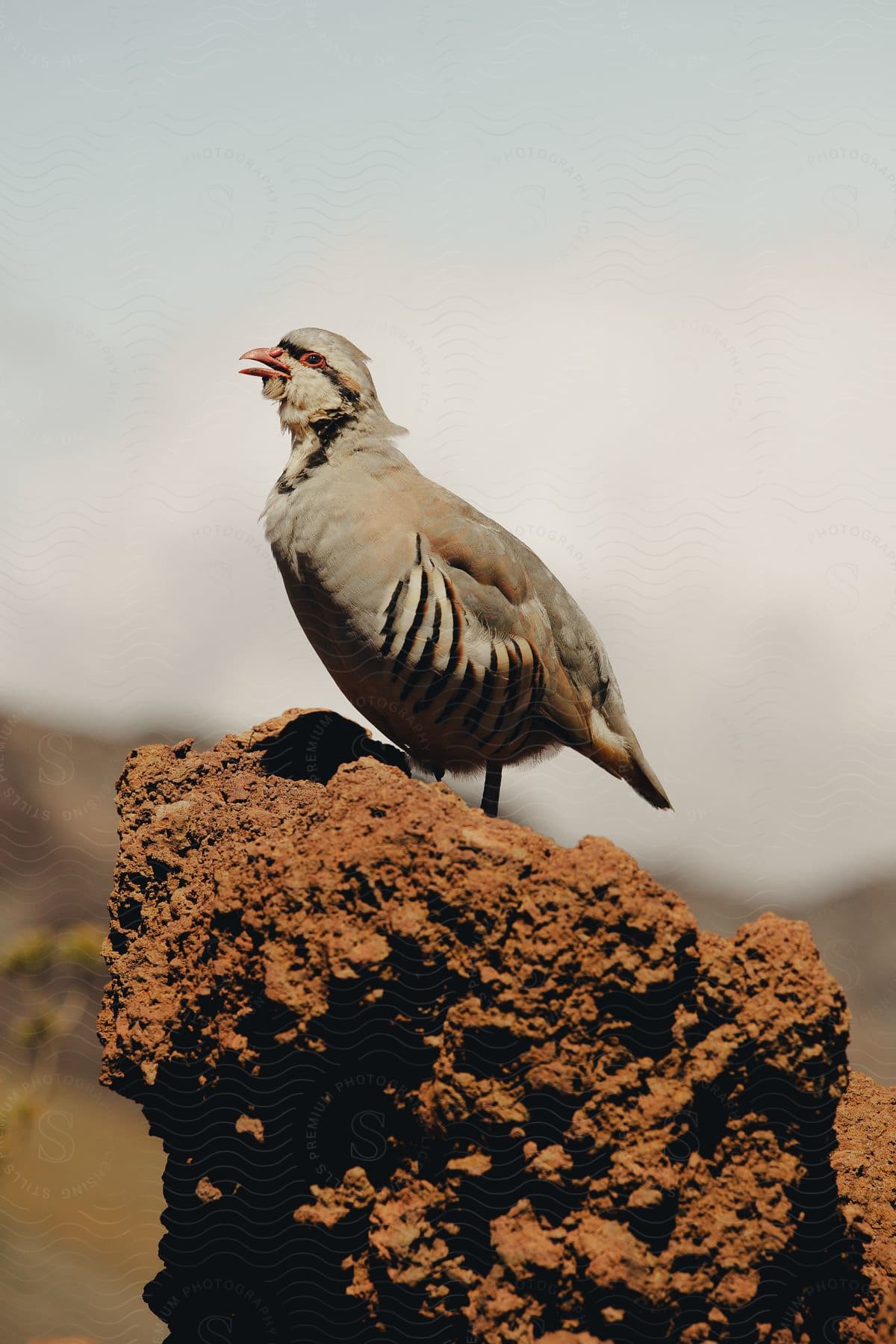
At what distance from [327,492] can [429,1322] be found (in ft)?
11.9

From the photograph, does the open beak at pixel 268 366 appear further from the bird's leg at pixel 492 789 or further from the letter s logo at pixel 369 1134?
the letter s logo at pixel 369 1134

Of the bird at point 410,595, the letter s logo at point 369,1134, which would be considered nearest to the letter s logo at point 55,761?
the bird at point 410,595

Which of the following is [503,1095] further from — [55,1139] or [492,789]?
[55,1139]

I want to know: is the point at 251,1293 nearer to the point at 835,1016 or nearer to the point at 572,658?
the point at 835,1016

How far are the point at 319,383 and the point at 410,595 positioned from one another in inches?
54.0

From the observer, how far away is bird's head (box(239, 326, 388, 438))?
555 centimetres

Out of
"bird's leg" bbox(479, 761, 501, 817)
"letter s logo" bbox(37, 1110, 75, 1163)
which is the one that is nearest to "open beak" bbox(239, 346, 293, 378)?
"bird's leg" bbox(479, 761, 501, 817)

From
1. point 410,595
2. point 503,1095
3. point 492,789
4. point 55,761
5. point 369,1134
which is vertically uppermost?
point 410,595

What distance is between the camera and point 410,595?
5.05 metres

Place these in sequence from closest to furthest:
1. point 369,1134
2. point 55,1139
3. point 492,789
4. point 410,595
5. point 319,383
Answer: point 369,1134 < point 410,595 < point 319,383 < point 492,789 < point 55,1139

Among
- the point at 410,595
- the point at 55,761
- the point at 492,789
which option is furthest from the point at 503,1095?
the point at 55,761

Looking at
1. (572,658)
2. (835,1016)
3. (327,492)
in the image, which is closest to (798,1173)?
(835,1016)

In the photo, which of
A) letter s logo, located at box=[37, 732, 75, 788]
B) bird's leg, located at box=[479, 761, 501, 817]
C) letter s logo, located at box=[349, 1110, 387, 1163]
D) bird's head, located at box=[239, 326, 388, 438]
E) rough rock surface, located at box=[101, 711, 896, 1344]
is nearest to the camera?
rough rock surface, located at box=[101, 711, 896, 1344]

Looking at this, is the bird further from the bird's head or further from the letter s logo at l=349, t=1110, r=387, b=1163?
the letter s logo at l=349, t=1110, r=387, b=1163
